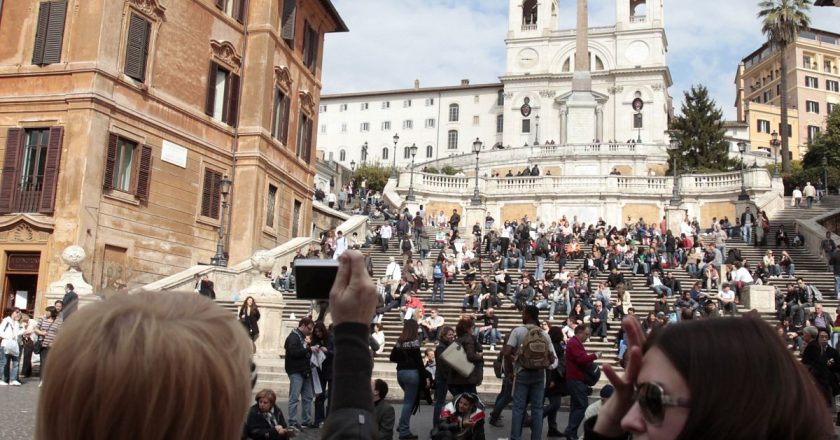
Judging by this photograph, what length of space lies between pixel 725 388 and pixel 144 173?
24883mm

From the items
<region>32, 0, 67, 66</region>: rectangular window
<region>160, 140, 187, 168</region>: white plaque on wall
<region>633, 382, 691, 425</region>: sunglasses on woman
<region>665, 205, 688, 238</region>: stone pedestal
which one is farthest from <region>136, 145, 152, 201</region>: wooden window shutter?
<region>665, 205, 688, 238</region>: stone pedestal

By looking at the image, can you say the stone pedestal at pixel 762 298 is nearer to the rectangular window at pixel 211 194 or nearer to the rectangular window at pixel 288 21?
the rectangular window at pixel 211 194

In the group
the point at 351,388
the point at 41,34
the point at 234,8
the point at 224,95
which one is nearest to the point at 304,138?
the point at 224,95

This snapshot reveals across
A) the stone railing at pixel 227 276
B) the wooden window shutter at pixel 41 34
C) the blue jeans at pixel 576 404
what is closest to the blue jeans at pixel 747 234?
the stone railing at pixel 227 276

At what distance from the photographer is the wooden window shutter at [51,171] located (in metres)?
22.4

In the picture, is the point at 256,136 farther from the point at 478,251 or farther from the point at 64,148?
the point at 478,251

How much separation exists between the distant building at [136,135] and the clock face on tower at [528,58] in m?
62.5

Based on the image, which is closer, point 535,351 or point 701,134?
point 535,351

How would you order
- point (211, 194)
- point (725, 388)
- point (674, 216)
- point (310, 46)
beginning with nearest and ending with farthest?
point (725, 388)
point (211, 194)
point (310, 46)
point (674, 216)

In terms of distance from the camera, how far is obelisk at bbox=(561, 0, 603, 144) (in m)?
71.3

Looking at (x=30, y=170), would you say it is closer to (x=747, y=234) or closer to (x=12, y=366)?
(x=12, y=366)

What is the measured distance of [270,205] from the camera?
99.9 feet

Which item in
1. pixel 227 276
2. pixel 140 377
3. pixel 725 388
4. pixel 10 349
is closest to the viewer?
pixel 140 377

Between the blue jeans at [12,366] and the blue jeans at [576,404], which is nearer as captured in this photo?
the blue jeans at [576,404]
